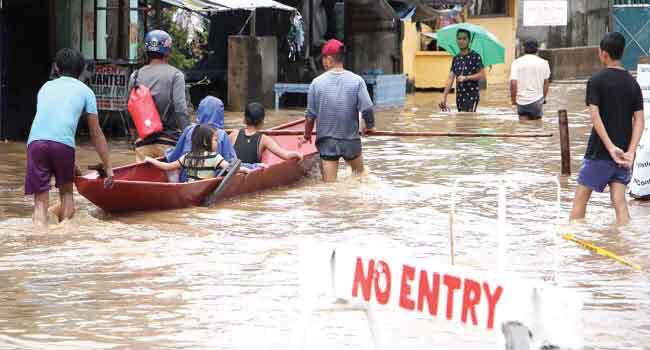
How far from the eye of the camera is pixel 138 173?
12016mm

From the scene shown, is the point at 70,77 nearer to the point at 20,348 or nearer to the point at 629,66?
the point at 20,348

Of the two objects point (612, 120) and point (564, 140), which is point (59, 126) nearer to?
point (612, 120)

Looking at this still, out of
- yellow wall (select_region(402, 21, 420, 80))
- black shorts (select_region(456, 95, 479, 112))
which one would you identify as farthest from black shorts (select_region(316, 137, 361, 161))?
yellow wall (select_region(402, 21, 420, 80))

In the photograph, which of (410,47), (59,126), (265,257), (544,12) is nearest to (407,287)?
(265,257)

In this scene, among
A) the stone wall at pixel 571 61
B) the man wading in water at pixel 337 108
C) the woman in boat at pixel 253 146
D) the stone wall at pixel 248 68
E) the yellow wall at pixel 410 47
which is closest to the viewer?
the man wading in water at pixel 337 108

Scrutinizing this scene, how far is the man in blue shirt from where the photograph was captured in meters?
10.2

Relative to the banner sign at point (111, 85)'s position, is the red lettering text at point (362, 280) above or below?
below

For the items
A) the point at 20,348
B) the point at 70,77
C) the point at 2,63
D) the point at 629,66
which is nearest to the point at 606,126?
the point at 70,77

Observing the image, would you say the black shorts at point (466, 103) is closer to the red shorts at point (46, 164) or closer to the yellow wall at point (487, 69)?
the yellow wall at point (487, 69)

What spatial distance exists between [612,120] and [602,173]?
1.35 feet

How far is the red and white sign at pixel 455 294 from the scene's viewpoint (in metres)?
4.27

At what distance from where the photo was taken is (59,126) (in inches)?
402

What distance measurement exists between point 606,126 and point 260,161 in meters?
4.17

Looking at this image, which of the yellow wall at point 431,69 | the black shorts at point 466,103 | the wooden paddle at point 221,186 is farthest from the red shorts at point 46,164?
the yellow wall at point 431,69
